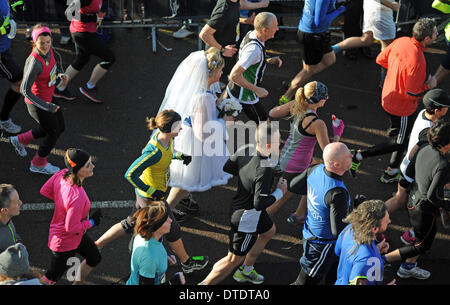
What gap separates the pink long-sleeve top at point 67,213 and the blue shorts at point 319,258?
2.12 m

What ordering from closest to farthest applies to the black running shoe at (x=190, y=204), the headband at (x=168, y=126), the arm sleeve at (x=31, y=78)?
the headband at (x=168, y=126) < the arm sleeve at (x=31, y=78) < the black running shoe at (x=190, y=204)

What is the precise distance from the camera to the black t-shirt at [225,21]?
29.6 ft

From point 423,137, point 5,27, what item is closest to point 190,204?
point 423,137

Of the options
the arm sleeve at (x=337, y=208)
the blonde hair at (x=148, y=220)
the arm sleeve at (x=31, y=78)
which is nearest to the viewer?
the blonde hair at (x=148, y=220)

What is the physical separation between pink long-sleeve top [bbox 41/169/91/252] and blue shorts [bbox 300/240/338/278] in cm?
212

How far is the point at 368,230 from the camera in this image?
5168 millimetres

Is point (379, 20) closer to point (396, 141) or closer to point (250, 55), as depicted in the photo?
point (396, 141)

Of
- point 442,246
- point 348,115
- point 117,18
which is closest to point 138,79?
point 117,18

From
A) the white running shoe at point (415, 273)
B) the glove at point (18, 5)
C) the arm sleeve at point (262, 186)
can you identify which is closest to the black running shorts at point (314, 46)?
the white running shoe at point (415, 273)

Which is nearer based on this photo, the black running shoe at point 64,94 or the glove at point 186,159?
the glove at point 186,159

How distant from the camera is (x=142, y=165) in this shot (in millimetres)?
6379

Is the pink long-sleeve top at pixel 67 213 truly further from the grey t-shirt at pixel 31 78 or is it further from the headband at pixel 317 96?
the headband at pixel 317 96

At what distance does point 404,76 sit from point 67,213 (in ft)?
14.4
